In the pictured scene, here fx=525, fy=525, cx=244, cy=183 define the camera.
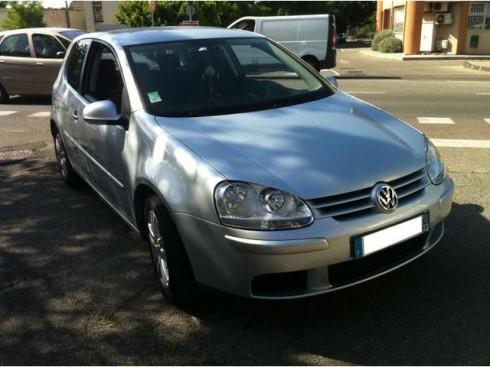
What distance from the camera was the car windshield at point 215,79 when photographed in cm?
346

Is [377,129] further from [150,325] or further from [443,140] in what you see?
[443,140]

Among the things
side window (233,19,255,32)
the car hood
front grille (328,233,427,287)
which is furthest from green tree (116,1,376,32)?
front grille (328,233,427,287)

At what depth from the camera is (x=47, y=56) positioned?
1111 cm

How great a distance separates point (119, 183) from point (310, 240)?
1.61 m

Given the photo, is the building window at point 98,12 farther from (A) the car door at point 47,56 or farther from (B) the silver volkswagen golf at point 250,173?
(B) the silver volkswagen golf at point 250,173

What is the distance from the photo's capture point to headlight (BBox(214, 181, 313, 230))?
252cm

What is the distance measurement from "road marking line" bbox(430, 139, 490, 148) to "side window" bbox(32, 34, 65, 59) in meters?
7.83

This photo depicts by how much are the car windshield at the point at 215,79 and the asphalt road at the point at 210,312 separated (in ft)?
3.89

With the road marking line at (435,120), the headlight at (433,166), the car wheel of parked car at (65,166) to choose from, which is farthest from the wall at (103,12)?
the headlight at (433,166)

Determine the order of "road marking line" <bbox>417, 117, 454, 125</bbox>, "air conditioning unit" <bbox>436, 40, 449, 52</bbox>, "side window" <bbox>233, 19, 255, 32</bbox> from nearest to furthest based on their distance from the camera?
1. "road marking line" <bbox>417, 117, 454, 125</bbox>
2. "side window" <bbox>233, 19, 255, 32</bbox>
3. "air conditioning unit" <bbox>436, 40, 449, 52</bbox>

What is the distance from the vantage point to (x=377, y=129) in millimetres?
3238

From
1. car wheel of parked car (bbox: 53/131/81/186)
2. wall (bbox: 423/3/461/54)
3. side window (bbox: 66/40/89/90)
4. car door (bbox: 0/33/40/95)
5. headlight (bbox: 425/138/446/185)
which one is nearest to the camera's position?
headlight (bbox: 425/138/446/185)

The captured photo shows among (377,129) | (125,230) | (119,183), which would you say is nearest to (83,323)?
(119,183)

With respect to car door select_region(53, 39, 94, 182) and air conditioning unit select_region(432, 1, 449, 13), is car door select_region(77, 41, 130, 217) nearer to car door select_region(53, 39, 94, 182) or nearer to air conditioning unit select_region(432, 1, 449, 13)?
car door select_region(53, 39, 94, 182)
